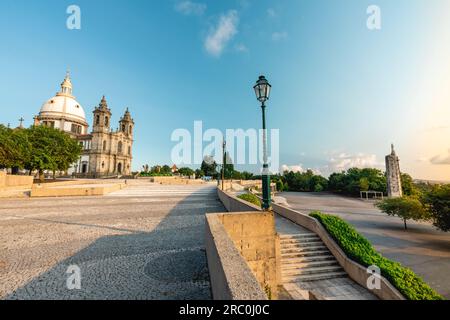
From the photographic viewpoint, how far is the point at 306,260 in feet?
31.0

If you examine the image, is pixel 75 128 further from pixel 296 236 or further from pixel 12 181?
pixel 296 236

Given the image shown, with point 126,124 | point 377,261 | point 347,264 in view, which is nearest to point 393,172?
point 377,261

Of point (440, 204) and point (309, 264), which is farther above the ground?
point (440, 204)

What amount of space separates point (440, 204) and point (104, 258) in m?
25.0

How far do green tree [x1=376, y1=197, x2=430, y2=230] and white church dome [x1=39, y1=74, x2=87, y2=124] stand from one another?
295 ft

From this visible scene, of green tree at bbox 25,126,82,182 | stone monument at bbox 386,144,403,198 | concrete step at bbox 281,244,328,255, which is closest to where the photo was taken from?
concrete step at bbox 281,244,328,255

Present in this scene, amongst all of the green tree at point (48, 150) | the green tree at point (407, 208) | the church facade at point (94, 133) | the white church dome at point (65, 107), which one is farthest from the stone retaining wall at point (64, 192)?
the white church dome at point (65, 107)

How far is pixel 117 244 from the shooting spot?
7094mm

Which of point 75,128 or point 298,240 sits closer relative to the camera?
point 298,240

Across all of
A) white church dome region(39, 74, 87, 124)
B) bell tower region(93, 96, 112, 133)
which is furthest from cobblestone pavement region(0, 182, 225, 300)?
white church dome region(39, 74, 87, 124)

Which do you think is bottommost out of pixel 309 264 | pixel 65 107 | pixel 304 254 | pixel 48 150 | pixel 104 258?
pixel 309 264

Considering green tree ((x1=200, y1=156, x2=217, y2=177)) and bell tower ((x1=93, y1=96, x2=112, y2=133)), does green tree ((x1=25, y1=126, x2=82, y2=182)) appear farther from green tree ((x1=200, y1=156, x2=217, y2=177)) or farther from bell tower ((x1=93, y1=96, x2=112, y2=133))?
green tree ((x1=200, y1=156, x2=217, y2=177))

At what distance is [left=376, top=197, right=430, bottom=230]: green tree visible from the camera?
2000 cm
